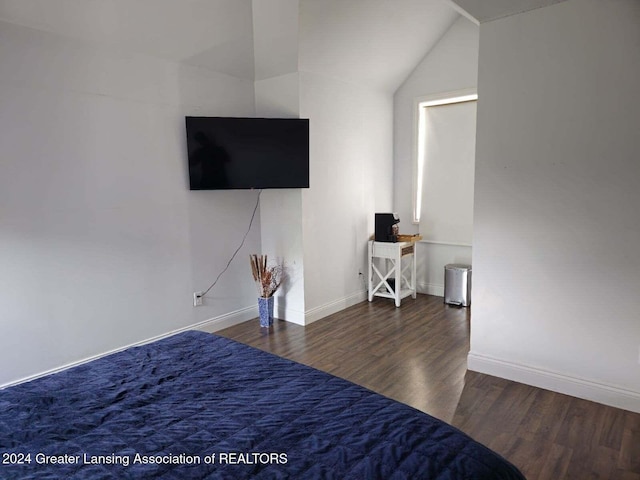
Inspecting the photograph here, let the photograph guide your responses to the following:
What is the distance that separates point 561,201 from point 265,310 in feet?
8.48

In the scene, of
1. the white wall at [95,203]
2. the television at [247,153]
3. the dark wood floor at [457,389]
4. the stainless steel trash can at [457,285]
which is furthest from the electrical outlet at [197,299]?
the stainless steel trash can at [457,285]

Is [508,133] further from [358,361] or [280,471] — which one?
[280,471]

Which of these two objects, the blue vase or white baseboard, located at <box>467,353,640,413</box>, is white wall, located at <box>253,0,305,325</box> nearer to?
the blue vase

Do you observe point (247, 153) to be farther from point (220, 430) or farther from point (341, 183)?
point (220, 430)

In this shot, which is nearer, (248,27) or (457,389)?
(457,389)

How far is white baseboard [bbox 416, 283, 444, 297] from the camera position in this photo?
5.09m

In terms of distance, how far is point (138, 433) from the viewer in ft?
4.29

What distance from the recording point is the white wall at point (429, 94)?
178 inches

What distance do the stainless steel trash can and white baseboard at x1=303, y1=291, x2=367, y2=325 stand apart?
3.00 feet

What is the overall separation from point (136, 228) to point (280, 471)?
103 inches

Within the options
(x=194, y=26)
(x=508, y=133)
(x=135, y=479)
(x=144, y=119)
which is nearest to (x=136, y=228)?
(x=144, y=119)

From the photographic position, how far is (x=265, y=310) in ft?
13.3

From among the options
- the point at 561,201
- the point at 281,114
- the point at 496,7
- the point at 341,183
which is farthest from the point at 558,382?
the point at 281,114

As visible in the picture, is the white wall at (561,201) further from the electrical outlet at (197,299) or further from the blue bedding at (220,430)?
the electrical outlet at (197,299)
